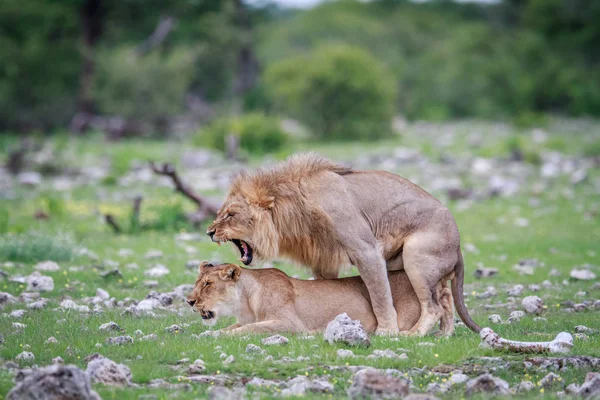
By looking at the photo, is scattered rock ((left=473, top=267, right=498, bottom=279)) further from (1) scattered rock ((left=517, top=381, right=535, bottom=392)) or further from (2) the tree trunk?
(2) the tree trunk

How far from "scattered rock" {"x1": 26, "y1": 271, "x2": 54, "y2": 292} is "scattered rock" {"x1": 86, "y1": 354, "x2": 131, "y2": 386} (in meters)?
4.15

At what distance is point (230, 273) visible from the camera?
28.1 ft

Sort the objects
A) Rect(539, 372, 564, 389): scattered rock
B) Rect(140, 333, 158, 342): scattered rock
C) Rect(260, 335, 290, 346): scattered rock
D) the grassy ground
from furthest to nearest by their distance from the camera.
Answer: Rect(140, 333, 158, 342): scattered rock → Rect(260, 335, 290, 346): scattered rock → the grassy ground → Rect(539, 372, 564, 389): scattered rock

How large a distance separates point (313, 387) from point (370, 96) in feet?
99.1

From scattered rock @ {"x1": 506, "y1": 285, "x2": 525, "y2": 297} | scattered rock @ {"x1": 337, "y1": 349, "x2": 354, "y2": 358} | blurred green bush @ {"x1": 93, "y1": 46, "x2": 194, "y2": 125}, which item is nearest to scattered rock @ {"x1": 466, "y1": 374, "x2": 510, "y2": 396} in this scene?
scattered rock @ {"x1": 337, "y1": 349, "x2": 354, "y2": 358}

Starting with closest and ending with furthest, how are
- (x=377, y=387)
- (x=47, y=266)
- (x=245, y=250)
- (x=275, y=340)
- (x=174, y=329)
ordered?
(x=377, y=387) → (x=275, y=340) → (x=174, y=329) → (x=245, y=250) → (x=47, y=266)

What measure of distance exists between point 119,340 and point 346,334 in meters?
1.97

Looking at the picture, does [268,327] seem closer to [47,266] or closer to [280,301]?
[280,301]

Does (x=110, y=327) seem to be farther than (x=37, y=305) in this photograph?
No

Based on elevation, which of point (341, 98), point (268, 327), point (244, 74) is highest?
point (244, 74)

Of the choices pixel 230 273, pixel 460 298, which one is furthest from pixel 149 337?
pixel 460 298

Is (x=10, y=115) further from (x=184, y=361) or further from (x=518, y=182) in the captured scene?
(x=184, y=361)

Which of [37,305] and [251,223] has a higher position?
[251,223]

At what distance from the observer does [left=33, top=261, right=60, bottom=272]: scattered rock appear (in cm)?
1168
